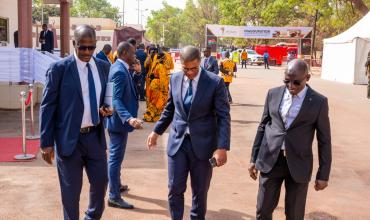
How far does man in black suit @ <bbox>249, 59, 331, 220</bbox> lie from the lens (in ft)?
12.1

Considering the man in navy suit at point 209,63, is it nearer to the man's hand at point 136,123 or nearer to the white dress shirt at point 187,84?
the man's hand at point 136,123

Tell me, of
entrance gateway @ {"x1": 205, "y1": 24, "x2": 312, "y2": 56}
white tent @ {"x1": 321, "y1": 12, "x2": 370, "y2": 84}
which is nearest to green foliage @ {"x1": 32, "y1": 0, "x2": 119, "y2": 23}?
entrance gateway @ {"x1": 205, "y1": 24, "x2": 312, "y2": 56}

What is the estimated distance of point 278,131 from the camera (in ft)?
12.3

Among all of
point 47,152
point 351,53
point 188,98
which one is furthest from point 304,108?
point 351,53

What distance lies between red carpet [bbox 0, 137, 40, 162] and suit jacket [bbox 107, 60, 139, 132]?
2870 millimetres

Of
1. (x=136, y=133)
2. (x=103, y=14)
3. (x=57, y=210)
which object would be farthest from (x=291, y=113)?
(x=103, y=14)

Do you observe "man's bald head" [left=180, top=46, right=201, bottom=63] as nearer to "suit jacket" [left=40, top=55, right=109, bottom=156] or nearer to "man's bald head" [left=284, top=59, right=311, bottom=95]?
"man's bald head" [left=284, top=59, right=311, bottom=95]

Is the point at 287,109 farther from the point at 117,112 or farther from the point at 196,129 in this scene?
the point at 117,112

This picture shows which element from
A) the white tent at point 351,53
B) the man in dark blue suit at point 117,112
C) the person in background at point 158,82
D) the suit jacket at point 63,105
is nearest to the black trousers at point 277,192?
the suit jacket at point 63,105

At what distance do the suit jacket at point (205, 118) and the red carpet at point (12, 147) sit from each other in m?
4.19

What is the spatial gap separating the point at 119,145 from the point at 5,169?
2420 millimetres

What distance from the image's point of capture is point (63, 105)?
3.74 m

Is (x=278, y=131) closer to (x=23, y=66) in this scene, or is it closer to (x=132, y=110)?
(x=132, y=110)

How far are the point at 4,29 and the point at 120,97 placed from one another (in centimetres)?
1460
